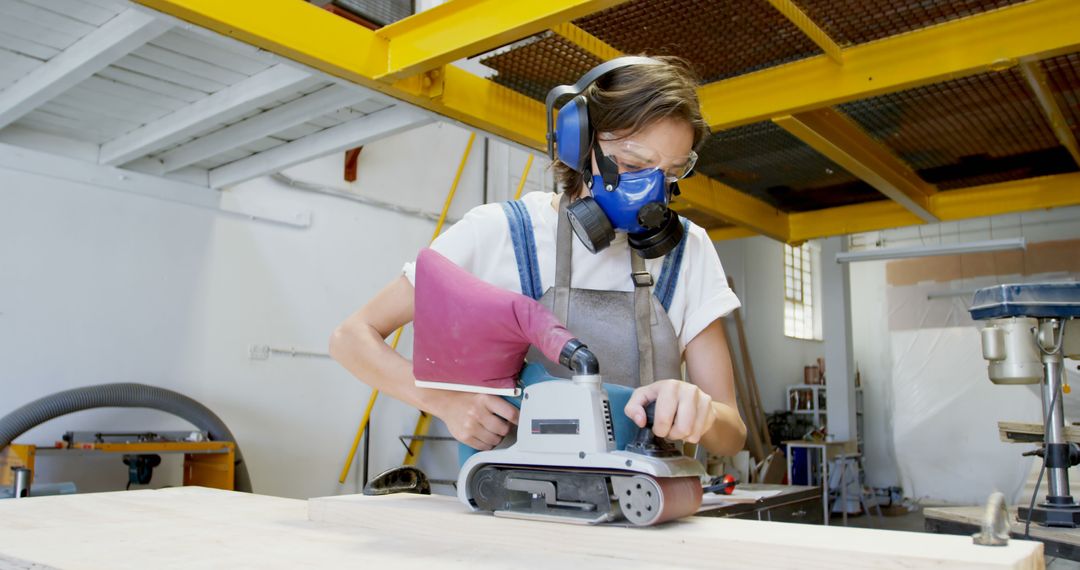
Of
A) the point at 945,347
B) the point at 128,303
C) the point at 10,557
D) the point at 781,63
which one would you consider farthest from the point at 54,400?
the point at 945,347

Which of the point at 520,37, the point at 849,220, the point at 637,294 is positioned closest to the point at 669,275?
the point at 637,294

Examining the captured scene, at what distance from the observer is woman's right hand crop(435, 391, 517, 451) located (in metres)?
1.10

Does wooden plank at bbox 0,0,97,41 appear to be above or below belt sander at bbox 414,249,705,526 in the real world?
above

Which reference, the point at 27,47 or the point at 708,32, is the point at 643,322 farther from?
the point at 27,47

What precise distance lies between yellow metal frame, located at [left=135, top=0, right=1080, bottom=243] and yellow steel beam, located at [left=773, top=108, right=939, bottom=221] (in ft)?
0.18

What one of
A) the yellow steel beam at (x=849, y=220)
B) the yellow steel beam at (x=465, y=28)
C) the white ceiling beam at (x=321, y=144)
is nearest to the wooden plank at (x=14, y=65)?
the white ceiling beam at (x=321, y=144)

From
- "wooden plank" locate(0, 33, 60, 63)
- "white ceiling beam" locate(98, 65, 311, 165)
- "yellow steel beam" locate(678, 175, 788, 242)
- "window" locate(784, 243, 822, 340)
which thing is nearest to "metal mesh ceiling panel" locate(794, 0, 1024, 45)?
"yellow steel beam" locate(678, 175, 788, 242)

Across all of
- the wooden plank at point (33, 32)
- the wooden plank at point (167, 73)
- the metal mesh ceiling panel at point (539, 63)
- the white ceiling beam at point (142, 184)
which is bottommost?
the white ceiling beam at point (142, 184)

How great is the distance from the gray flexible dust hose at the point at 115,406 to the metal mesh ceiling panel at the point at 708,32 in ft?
9.80

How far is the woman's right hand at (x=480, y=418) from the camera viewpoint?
3.62 feet

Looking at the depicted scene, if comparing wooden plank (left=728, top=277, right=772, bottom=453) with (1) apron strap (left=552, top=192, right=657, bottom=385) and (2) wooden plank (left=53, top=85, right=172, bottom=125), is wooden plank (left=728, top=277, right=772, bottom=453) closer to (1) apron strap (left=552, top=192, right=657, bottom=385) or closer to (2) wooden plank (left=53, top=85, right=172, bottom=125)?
(2) wooden plank (left=53, top=85, right=172, bottom=125)

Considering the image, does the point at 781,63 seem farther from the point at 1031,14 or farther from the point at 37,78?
the point at 37,78

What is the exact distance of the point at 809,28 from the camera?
10.6 ft

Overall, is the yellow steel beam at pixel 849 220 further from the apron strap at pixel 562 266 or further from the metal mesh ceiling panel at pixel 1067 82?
the apron strap at pixel 562 266
